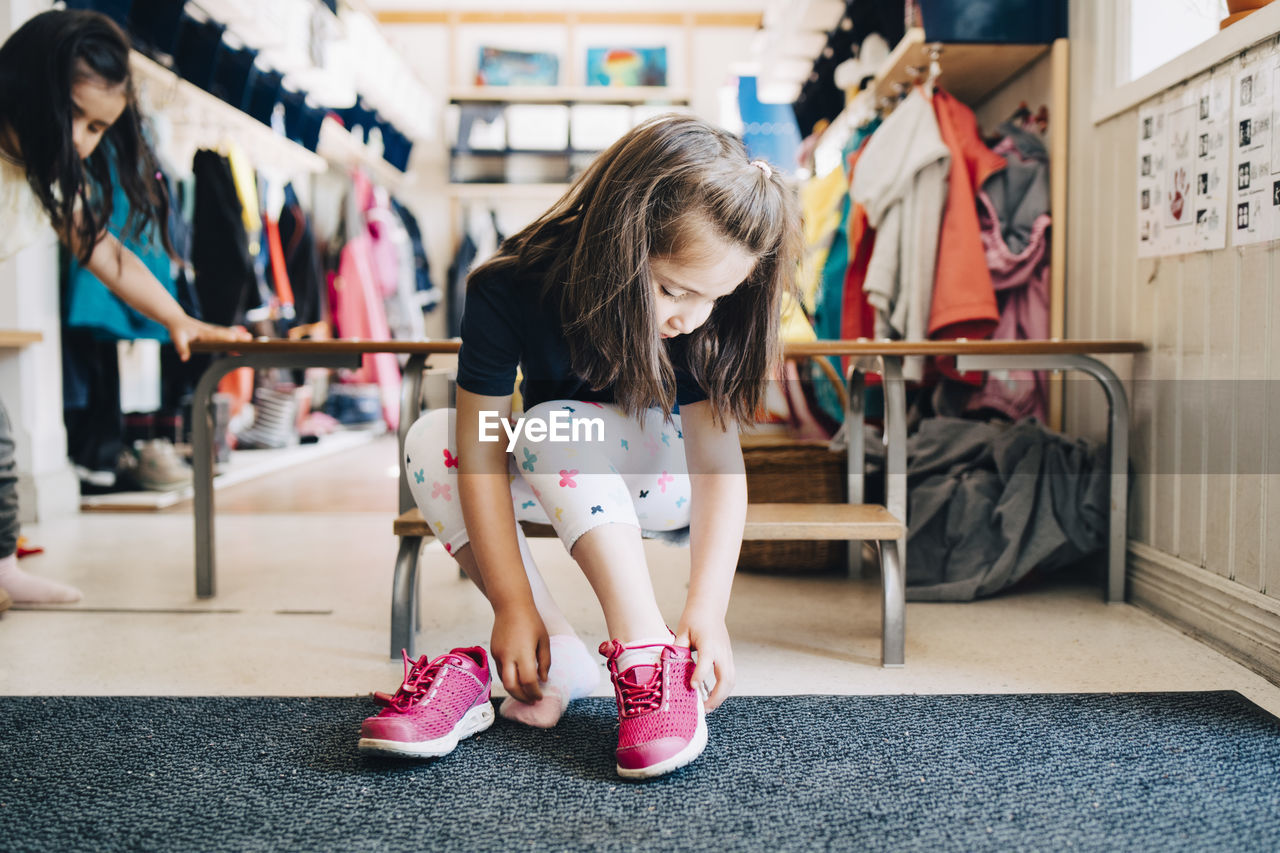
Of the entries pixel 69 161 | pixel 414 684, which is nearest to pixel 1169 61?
pixel 414 684

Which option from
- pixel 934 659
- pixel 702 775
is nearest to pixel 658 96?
pixel 934 659

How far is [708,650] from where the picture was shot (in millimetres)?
916

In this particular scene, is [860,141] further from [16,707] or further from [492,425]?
[16,707]

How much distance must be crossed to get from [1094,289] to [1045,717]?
1.02 m

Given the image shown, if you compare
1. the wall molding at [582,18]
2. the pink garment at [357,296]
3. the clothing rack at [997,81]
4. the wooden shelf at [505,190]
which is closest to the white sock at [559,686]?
the clothing rack at [997,81]

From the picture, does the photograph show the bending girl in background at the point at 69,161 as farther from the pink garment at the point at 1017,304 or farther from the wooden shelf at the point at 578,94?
the wooden shelf at the point at 578,94

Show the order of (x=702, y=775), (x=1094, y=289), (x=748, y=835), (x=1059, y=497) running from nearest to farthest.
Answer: (x=748, y=835) < (x=702, y=775) < (x=1059, y=497) < (x=1094, y=289)

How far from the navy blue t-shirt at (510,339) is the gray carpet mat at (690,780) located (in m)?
0.38

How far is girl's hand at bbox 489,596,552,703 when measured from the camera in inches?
36.9

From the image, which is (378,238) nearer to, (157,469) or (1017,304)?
(157,469)

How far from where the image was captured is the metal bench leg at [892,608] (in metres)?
1.23

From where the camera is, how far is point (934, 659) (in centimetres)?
128

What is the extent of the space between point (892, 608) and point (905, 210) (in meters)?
1.05

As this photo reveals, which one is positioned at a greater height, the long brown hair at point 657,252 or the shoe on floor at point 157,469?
the long brown hair at point 657,252
